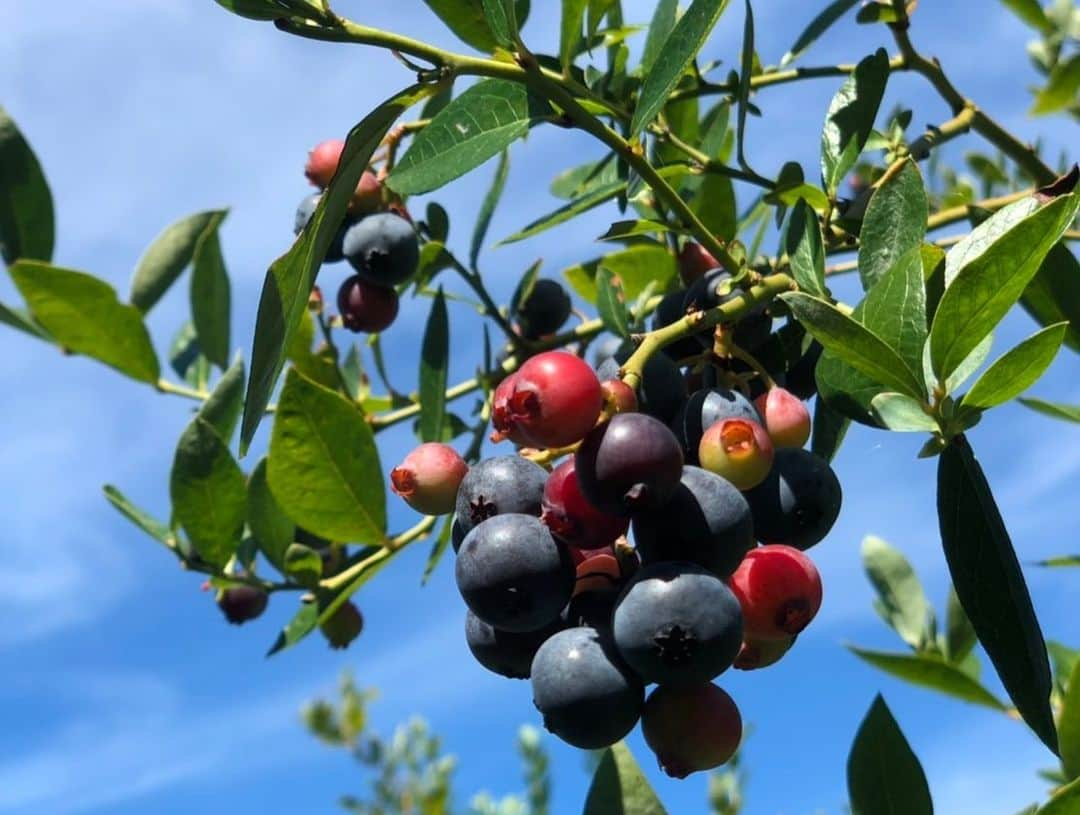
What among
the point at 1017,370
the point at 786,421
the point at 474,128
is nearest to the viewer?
the point at 1017,370

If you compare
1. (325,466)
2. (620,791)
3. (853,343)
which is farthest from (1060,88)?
(325,466)

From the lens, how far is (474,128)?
4.35 feet

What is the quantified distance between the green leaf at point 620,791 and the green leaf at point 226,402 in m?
0.86

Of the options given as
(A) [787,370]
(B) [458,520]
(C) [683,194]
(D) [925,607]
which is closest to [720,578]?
(B) [458,520]

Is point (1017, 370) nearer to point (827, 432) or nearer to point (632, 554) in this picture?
point (827, 432)

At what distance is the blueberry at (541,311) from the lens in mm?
2176

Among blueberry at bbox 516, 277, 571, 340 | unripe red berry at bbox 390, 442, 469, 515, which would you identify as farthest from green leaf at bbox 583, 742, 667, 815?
blueberry at bbox 516, 277, 571, 340

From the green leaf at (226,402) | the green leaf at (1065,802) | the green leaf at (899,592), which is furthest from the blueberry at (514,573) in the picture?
the green leaf at (899,592)

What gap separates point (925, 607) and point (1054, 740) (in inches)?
55.3

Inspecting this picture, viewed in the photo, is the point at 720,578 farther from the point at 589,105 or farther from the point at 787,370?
the point at 589,105

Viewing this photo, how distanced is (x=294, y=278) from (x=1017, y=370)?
64cm

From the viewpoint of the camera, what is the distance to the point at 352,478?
5.56 ft

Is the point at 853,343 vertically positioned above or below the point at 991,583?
above

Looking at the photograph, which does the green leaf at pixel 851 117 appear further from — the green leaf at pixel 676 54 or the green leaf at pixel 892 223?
the green leaf at pixel 676 54
